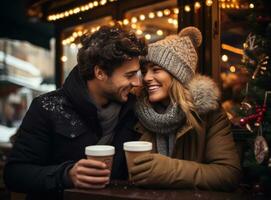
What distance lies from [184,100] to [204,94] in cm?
14

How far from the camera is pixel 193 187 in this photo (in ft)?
8.35

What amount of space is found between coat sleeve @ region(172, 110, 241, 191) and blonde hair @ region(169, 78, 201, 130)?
15cm

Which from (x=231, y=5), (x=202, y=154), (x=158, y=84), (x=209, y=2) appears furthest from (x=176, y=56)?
(x=231, y=5)

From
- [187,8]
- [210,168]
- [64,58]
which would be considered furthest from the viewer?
[64,58]

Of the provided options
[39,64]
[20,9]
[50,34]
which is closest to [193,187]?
[20,9]

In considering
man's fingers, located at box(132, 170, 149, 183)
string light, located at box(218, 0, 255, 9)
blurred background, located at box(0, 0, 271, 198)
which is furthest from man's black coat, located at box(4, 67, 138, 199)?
string light, located at box(218, 0, 255, 9)

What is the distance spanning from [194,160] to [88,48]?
3.49ft

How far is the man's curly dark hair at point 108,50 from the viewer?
9.24 ft

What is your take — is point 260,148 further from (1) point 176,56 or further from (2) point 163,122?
(1) point 176,56

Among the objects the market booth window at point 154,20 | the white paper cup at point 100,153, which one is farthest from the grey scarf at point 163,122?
the market booth window at point 154,20

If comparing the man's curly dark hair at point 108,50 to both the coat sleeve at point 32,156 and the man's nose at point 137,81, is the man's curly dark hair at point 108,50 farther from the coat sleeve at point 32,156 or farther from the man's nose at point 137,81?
the coat sleeve at point 32,156

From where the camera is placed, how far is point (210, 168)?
8.70ft

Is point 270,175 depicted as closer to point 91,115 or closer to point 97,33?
point 91,115

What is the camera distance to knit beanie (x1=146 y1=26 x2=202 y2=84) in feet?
9.57
